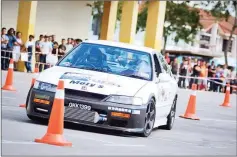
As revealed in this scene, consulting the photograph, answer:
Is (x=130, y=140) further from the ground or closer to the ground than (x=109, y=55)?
closer to the ground

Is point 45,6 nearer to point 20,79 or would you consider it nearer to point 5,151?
Answer: point 20,79

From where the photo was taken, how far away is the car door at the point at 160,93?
1222 cm

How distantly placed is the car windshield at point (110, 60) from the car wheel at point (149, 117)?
1.86 ft

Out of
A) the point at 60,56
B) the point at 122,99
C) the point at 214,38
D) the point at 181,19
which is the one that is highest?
the point at 181,19

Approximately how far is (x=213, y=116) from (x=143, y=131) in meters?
9.35

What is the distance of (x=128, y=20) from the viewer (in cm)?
3641

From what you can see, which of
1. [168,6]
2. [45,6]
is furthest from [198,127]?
[168,6]

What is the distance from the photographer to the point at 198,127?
16047 mm

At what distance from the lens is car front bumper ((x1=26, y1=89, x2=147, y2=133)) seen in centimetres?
1087

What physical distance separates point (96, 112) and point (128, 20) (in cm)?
2580

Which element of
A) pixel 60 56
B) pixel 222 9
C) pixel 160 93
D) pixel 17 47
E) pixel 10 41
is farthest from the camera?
pixel 222 9

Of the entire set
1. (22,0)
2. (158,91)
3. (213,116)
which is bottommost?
(213,116)

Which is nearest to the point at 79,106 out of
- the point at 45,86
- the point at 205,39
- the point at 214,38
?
the point at 45,86

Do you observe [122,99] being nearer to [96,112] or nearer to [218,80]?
[96,112]
